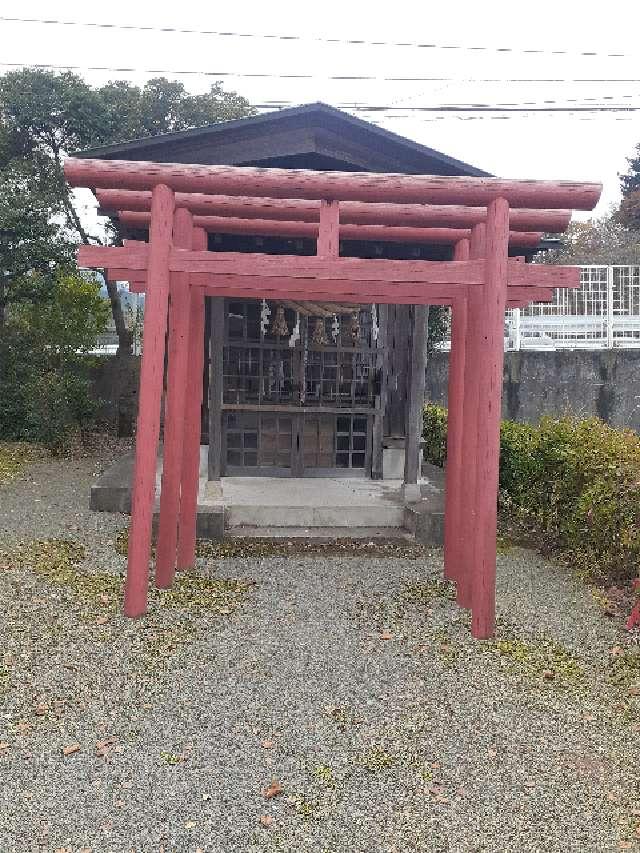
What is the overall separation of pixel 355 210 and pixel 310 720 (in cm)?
369

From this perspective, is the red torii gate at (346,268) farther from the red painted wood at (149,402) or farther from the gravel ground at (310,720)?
the gravel ground at (310,720)

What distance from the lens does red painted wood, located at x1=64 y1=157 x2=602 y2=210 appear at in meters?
4.44

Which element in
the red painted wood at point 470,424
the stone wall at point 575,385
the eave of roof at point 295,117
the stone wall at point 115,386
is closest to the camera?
the red painted wood at point 470,424

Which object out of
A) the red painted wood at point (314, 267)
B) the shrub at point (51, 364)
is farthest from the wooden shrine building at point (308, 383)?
the shrub at point (51, 364)

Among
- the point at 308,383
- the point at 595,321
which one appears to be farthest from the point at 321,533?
the point at 595,321

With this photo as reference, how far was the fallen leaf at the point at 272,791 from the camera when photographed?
2.93 m

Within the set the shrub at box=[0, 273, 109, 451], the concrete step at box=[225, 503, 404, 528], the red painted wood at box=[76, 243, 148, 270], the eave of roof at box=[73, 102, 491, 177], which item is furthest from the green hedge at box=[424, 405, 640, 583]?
the shrub at box=[0, 273, 109, 451]

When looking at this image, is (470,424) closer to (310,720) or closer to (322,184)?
(322,184)

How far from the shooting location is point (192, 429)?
6.25 metres

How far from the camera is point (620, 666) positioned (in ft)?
14.5

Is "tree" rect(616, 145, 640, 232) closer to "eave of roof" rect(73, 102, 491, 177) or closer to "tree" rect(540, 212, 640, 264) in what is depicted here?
"tree" rect(540, 212, 640, 264)

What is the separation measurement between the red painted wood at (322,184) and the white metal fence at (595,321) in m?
10.4

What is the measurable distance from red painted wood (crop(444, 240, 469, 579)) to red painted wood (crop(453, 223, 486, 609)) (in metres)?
0.16

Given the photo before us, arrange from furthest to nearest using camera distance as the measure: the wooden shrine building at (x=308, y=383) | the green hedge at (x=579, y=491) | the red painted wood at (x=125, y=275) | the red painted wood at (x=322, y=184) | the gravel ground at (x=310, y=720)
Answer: the wooden shrine building at (x=308, y=383)
the green hedge at (x=579, y=491)
the red painted wood at (x=125, y=275)
the red painted wood at (x=322, y=184)
the gravel ground at (x=310, y=720)
